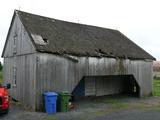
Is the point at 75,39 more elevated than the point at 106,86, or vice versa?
the point at 75,39

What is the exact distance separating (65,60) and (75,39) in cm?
309

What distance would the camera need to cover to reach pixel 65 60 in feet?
52.6

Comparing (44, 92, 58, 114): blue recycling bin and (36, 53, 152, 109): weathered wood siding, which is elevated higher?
(36, 53, 152, 109): weathered wood siding

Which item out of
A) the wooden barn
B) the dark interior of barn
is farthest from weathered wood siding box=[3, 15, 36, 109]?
the dark interior of barn

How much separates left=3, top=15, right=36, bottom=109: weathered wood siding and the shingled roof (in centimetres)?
68

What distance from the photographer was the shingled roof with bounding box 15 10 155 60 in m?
16.2

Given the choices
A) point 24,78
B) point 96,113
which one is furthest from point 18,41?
point 96,113

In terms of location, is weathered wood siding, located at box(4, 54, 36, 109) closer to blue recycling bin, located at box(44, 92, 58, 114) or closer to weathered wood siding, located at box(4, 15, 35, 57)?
weathered wood siding, located at box(4, 15, 35, 57)

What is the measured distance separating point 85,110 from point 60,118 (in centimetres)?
269

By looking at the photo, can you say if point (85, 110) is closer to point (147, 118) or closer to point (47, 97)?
point (47, 97)

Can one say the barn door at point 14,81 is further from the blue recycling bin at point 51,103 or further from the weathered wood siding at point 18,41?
the blue recycling bin at point 51,103

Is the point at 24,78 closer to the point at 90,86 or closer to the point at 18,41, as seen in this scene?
the point at 18,41

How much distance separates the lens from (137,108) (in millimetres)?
16016

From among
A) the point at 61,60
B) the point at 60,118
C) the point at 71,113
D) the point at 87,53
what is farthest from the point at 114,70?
the point at 60,118
